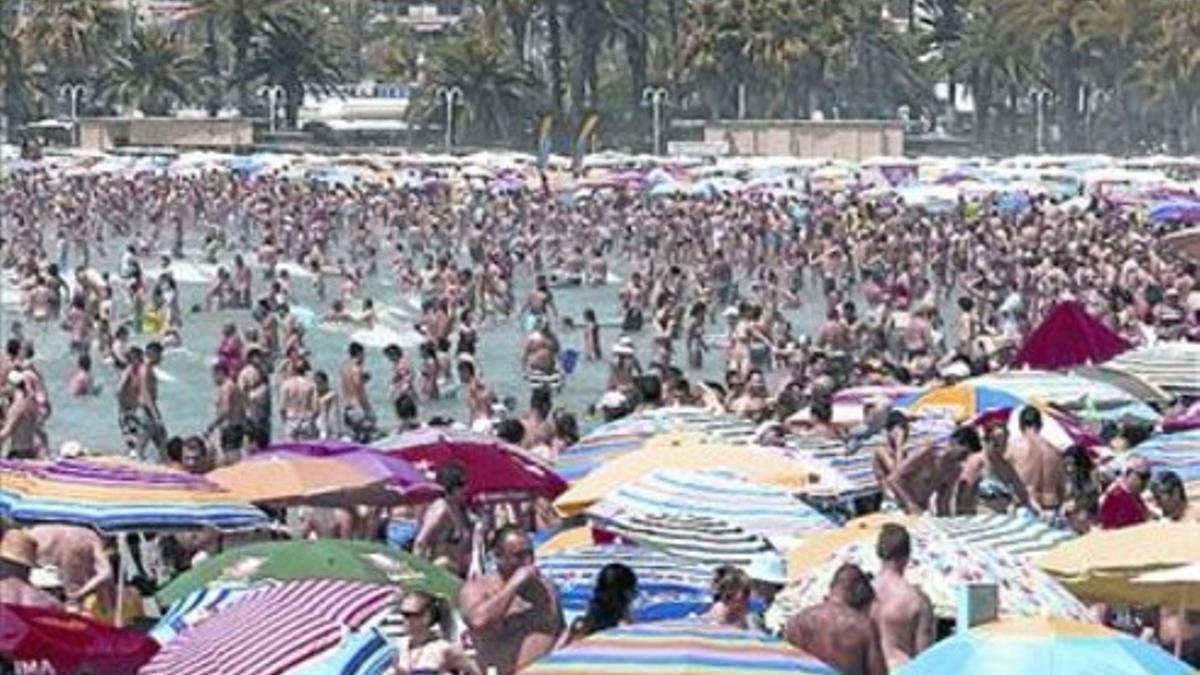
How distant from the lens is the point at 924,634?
9.89 meters

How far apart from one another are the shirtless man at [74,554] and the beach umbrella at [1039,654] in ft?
15.6

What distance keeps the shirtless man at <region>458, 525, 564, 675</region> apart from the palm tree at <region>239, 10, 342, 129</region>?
73.6 m

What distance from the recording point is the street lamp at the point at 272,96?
84.6 metres

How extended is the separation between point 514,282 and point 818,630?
3627 cm

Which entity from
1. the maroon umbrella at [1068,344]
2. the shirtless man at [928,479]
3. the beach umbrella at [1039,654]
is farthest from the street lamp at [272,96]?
the beach umbrella at [1039,654]

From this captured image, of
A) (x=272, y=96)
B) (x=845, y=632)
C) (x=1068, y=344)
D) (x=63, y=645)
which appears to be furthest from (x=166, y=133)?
(x=845, y=632)

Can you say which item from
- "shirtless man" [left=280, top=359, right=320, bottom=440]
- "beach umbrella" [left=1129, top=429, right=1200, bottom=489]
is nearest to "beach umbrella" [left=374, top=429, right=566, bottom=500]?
"beach umbrella" [left=1129, top=429, right=1200, bottom=489]

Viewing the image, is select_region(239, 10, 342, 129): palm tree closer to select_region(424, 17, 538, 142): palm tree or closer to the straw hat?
select_region(424, 17, 538, 142): palm tree

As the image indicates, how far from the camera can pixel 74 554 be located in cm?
1206

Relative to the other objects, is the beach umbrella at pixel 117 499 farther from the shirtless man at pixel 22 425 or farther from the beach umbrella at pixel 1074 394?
the shirtless man at pixel 22 425

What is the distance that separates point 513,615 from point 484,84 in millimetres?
71631

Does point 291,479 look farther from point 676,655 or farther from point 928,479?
point 676,655

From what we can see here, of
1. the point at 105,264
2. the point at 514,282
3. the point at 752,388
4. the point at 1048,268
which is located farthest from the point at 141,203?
the point at 752,388

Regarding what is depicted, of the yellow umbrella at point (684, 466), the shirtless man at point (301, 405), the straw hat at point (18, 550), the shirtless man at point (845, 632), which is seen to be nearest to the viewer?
the shirtless man at point (845, 632)
